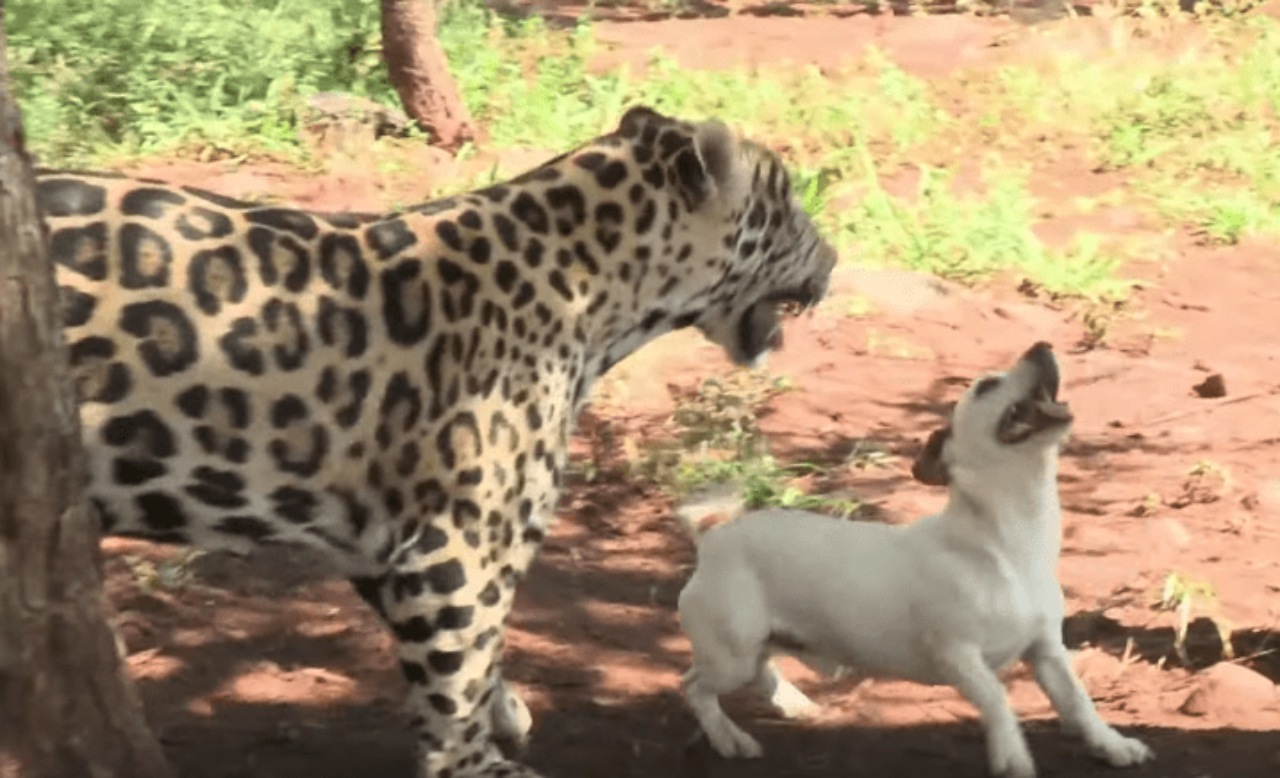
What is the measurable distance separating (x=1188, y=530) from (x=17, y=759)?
418 centimetres

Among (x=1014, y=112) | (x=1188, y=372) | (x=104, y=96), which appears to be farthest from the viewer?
(x=1014, y=112)

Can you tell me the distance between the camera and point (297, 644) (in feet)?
19.0

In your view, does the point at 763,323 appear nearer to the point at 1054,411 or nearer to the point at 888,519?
the point at 1054,411

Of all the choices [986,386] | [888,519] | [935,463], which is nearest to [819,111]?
[888,519]

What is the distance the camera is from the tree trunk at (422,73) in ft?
36.8

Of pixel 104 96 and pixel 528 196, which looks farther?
pixel 104 96

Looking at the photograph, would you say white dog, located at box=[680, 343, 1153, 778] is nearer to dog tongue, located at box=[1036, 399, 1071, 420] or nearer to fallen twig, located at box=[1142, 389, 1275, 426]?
dog tongue, located at box=[1036, 399, 1071, 420]

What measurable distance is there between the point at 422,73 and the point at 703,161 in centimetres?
658

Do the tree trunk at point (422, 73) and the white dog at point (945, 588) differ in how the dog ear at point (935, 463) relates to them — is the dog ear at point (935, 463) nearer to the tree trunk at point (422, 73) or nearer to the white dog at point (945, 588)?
the white dog at point (945, 588)

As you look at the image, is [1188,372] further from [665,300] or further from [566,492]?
[665,300]

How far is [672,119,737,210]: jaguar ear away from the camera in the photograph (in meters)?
4.97

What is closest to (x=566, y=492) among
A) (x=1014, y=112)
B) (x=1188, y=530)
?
(x=1188, y=530)

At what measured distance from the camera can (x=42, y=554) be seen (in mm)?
3727

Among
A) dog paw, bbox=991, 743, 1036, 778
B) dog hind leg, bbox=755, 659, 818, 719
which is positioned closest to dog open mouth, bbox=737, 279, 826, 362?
dog hind leg, bbox=755, 659, 818, 719
